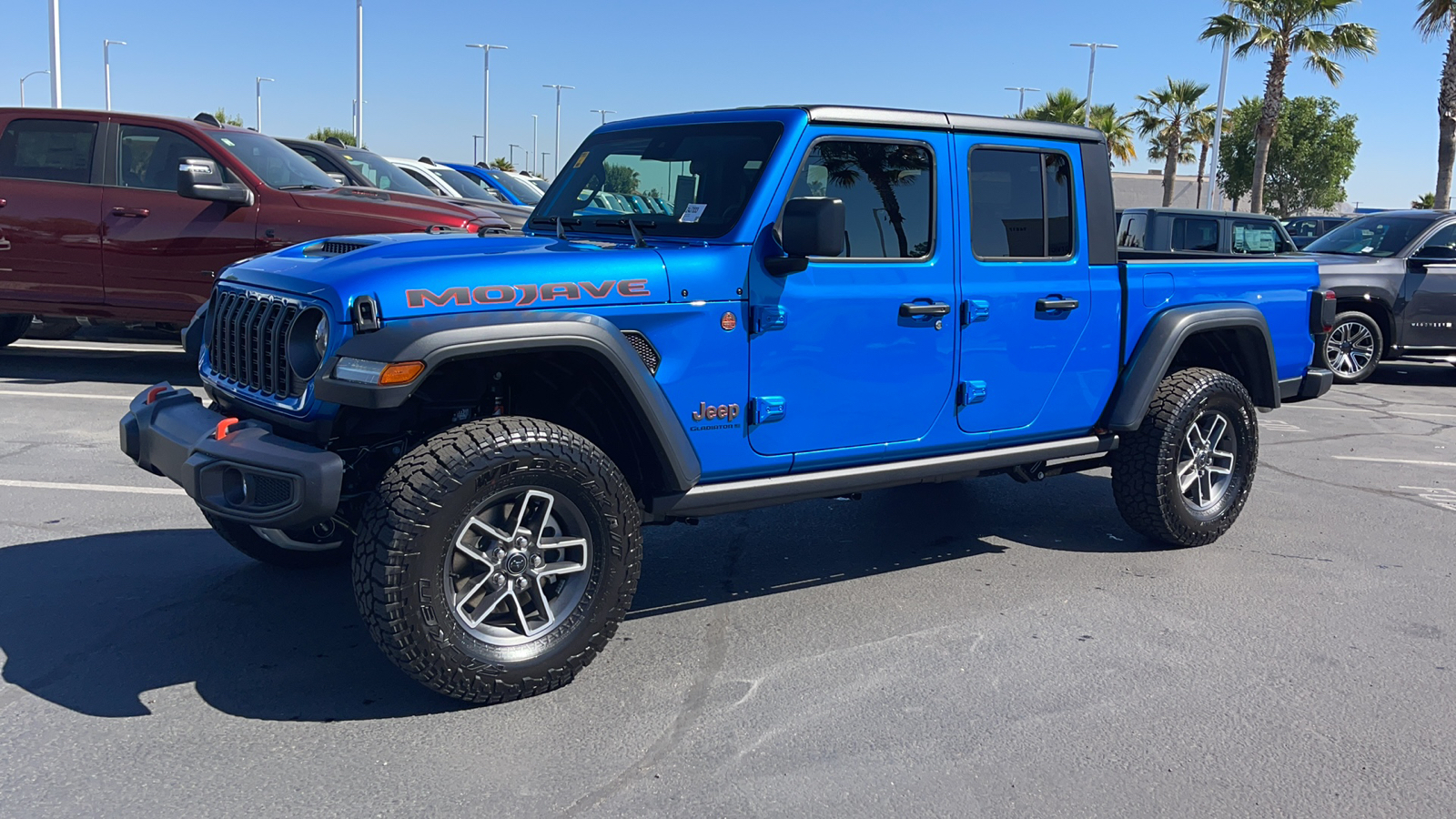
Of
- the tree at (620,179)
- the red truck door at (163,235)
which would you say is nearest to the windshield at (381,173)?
the red truck door at (163,235)

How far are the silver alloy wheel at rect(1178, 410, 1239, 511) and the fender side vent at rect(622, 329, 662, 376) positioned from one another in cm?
281

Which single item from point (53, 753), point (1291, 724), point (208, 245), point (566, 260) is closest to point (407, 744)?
point (53, 753)

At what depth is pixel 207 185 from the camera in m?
8.20

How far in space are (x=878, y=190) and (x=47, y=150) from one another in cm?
750

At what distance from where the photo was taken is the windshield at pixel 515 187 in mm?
17675

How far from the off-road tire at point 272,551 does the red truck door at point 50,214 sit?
17.1ft

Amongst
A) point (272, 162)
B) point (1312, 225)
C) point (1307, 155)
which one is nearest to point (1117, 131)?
point (1307, 155)

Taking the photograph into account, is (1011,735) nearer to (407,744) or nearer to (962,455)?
(962,455)

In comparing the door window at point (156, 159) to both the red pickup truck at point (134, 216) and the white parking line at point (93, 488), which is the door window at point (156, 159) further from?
the white parking line at point (93, 488)

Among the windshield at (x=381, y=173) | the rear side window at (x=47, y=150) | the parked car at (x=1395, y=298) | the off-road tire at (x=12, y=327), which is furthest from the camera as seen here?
the parked car at (x=1395, y=298)

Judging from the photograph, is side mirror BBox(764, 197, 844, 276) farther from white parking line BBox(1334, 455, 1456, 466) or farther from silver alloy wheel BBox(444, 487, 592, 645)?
white parking line BBox(1334, 455, 1456, 466)

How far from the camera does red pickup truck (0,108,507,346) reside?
8797 mm

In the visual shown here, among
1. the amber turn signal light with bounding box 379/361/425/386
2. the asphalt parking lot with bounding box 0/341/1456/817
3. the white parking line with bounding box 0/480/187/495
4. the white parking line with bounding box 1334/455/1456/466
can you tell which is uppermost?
the amber turn signal light with bounding box 379/361/425/386

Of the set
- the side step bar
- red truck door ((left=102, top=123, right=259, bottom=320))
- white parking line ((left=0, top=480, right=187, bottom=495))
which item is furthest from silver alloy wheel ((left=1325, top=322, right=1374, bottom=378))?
white parking line ((left=0, top=480, right=187, bottom=495))
